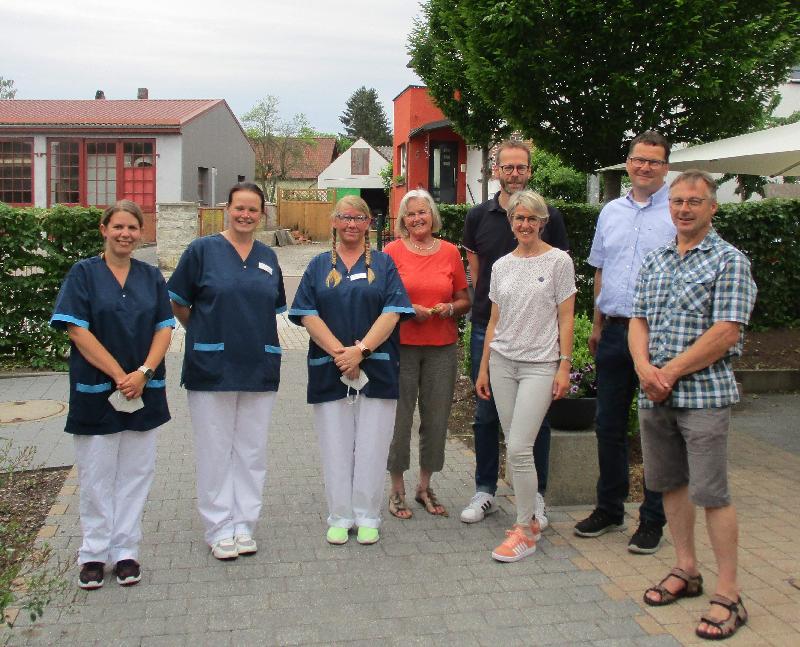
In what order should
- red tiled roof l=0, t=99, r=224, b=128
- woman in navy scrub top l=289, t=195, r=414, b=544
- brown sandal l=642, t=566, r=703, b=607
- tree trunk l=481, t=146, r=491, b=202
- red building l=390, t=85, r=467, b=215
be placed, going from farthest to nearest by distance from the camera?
1. red building l=390, t=85, r=467, b=215
2. red tiled roof l=0, t=99, r=224, b=128
3. tree trunk l=481, t=146, r=491, b=202
4. woman in navy scrub top l=289, t=195, r=414, b=544
5. brown sandal l=642, t=566, r=703, b=607

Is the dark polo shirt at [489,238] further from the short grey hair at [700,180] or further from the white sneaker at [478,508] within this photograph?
the short grey hair at [700,180]

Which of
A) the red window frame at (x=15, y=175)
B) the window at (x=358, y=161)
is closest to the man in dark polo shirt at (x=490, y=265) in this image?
the red window frame at (x=15, y=175)

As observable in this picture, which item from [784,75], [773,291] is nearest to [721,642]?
[773,291]

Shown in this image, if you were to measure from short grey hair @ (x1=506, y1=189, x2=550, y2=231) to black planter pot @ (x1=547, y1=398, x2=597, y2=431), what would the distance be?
1262 mm

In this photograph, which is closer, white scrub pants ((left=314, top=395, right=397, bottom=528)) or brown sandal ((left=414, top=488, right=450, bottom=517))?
white scrub pants ((left=314, top=395, right=397, bottom=528))

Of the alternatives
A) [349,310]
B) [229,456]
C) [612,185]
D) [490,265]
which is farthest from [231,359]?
[612,185]

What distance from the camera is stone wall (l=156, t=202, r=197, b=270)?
748 inches

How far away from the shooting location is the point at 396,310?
15.7 ft

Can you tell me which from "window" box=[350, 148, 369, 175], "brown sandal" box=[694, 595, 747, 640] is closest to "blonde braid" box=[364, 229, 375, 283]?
"brown sandal" box=[694, 595, 747, 640]

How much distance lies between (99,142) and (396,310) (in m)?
26.7

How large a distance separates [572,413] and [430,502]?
103 cm

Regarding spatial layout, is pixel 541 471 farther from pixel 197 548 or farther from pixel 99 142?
pixel 99 142

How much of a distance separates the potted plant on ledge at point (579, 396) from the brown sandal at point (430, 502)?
2.81 ft

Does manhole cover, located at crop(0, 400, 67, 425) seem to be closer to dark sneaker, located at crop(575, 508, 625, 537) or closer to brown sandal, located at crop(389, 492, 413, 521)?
brown sandal, located at crop(389, 492, 413, 521)
